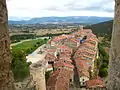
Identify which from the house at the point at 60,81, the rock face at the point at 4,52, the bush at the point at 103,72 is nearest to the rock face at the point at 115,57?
the rock face at the point at 4,52

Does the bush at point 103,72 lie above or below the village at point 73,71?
below

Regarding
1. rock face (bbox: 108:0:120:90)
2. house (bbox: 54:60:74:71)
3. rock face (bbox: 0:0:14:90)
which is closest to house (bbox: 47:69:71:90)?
house (bbox: 54:60:74:71)

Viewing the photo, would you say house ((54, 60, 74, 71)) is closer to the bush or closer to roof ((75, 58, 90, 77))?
roof ((75, 58, 90, 77))

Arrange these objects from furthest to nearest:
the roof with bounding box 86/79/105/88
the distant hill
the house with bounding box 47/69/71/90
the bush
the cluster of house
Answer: the distant hill → the bush → the roof with bounding box 86/79/105/88 → the cluster of house → the house with bounding box 47/69/71/90

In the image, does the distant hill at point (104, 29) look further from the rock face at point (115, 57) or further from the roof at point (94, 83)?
the rock face at point (115, 57)

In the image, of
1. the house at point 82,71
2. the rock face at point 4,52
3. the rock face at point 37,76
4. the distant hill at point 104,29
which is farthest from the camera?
the distant hill at point 104,29

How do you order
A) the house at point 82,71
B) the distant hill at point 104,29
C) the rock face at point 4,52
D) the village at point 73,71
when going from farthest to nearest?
the distant hill at point 104,29 < the house at point 82,71 < the village at point 73,71 < the rock face at point 4,52

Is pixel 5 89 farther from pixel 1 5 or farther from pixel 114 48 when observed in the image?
pixel 114 48

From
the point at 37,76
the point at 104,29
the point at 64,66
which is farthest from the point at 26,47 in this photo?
the point at 37,76
